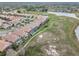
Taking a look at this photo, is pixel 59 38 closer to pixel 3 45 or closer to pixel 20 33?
pixel 20 33

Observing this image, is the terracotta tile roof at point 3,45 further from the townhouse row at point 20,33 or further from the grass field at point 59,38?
the grass field at point 59,38

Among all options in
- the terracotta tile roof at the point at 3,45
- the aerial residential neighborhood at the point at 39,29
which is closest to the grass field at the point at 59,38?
the aerial residential neighborhood at the point at 39,29

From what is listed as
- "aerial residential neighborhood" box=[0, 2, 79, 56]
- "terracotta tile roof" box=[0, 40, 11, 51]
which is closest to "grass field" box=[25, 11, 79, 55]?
"aerial residential neighborhood" box=[0, 2, 79, 56]

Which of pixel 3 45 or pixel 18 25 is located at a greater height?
pixel 18 25

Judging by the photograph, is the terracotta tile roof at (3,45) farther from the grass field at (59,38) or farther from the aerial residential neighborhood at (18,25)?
the grass field at (59,38)

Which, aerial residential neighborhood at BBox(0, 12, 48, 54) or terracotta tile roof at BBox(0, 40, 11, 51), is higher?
aerial residential neighborhood at BBox(0, 12, 48, 54)

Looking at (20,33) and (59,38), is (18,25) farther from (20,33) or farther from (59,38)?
(59,38)

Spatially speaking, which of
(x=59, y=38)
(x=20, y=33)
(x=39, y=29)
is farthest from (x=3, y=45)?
(x=59, y=38)

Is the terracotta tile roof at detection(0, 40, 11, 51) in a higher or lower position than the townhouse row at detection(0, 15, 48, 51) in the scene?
lower

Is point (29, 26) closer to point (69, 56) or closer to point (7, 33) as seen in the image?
point (7, 33)

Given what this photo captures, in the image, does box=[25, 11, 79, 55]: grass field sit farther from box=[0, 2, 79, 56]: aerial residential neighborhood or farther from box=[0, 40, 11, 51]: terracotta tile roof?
box=[0, 40, 11, 51]: terracotta tile roof

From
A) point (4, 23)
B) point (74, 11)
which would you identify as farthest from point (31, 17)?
point (74, 11)

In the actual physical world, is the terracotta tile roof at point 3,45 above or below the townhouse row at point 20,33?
below
